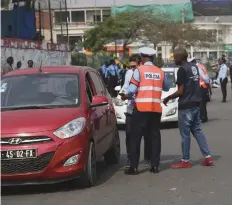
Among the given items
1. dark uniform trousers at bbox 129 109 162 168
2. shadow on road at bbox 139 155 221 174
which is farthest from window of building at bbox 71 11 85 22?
dark uniform trousers at bbox 129 109 162 168

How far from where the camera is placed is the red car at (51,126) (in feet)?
22.4

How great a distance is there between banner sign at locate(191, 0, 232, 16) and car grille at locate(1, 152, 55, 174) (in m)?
86.0

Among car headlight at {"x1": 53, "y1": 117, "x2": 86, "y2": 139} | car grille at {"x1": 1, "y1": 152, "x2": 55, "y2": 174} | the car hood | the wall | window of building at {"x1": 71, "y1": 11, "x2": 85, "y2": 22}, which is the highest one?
the car hood

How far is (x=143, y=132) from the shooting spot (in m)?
8.41

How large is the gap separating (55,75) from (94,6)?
7803 centimetres

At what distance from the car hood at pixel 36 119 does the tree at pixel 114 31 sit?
42.2 m

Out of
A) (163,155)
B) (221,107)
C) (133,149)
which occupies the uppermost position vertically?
(133,149)

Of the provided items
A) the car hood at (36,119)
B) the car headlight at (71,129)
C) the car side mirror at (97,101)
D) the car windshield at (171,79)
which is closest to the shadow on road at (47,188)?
the car headlight at (71,129)

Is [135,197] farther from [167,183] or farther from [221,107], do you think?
[221,107]

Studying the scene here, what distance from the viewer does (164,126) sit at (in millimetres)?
15078

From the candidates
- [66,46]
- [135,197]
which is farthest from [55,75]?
[66,46]

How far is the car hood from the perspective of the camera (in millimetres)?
6883

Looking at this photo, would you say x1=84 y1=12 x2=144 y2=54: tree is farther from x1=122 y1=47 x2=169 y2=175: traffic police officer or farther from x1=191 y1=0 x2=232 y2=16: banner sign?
x1=122 y1=47 x2=169 y2=175: traffic police officer

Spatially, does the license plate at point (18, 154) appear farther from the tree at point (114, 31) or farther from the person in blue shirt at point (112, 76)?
the tree at point (114, 31)
